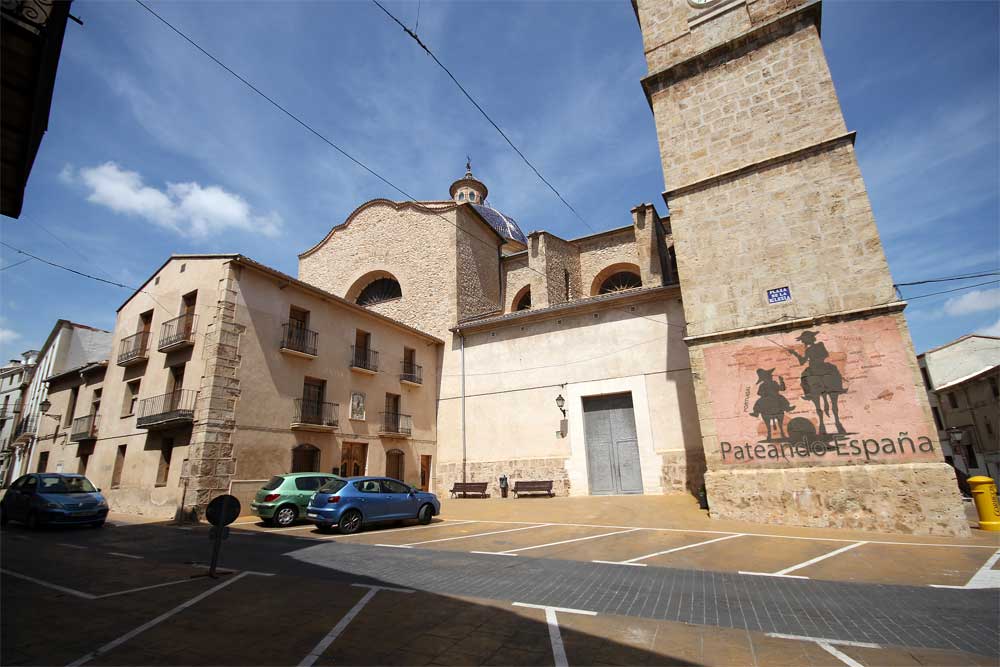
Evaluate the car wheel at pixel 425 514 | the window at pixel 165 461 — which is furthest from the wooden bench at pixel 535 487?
the window at pixel 165 461

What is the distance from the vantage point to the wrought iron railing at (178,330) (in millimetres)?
14597

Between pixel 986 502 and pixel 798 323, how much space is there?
16.3 ft

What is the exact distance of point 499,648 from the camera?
3650 mm

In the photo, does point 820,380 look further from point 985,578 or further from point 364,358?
point 364,358

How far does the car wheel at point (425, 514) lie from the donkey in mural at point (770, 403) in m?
8.38

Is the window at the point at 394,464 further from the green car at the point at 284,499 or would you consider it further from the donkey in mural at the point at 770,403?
the donkey in mural at the point at 770,403

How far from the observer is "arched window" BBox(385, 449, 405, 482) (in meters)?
18.6

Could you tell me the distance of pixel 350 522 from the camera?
414 inches

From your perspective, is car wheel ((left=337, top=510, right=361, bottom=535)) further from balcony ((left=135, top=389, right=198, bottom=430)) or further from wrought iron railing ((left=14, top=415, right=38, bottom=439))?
wrought iron railing ((left=14, top=415, right=38, bottom=439))

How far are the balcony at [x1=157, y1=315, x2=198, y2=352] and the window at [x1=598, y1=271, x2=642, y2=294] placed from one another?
723 inches

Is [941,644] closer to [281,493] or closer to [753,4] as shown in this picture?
[281,493]

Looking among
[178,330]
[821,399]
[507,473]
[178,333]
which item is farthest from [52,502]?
[821,399]

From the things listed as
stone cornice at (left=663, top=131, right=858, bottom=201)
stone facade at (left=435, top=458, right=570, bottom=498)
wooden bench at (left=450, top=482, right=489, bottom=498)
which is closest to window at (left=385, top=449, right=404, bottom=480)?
stone facade at (left=435, top=458, right=570, bottom=498)

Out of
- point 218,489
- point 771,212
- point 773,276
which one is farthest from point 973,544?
point 218,489
